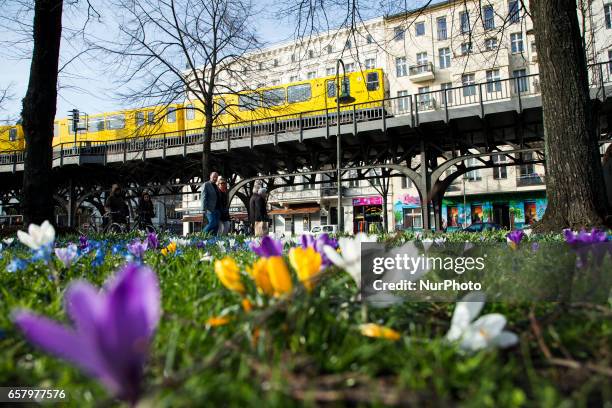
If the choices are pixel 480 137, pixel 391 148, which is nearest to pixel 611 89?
pixel 480 137

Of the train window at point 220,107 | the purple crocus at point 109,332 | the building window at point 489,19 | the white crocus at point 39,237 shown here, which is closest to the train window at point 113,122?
the train window at point 220,107

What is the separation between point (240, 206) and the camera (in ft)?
154

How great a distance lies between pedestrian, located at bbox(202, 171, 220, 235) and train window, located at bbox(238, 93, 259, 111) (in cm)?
693

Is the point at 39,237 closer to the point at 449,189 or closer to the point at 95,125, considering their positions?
the point at 95,125

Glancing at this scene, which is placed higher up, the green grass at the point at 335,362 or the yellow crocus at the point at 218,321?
the yellow crocus at the point at 218,321

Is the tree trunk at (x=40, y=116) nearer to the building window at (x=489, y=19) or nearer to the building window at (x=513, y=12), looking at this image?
the building window at (x=489, y=19)

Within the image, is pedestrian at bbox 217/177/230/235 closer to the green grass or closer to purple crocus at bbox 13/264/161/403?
the green grass

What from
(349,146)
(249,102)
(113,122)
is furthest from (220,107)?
(113,122)

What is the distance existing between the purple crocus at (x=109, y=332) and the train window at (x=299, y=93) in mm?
20620

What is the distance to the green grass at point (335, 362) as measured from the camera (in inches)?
19.0

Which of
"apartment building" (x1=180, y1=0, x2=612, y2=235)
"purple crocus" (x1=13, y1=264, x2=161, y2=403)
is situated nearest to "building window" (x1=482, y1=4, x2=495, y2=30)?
"purple crocus" (x1=13, y1=264, x2=161, y2=403)

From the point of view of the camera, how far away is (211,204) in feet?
28.0

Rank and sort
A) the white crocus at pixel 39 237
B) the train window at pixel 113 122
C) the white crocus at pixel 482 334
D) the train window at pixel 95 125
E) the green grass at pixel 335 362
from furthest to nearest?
the train window at pixel 95 125
the train window at pixel 113 122
the white crocus at pixel 39 237
the white crocus at pixel 482 334
the green grass at pixel 335 362

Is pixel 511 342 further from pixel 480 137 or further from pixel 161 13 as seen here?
pixel 480 137
